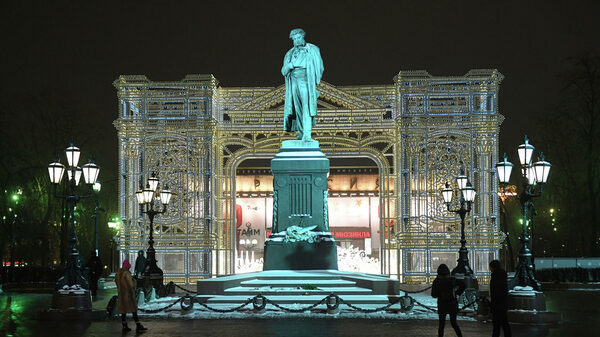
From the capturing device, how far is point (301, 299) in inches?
1006

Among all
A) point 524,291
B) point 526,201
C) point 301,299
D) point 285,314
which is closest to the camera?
point 524,291

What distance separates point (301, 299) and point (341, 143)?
65.9 feet

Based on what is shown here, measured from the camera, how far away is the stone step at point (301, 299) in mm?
25422

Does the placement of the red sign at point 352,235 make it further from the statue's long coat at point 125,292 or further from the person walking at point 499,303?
the person walking at point 499,303

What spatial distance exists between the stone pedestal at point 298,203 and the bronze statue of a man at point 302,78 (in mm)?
1271

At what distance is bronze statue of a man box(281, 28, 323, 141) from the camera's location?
29984 millimetres

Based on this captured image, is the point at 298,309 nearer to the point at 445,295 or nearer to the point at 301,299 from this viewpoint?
the point at 301,299

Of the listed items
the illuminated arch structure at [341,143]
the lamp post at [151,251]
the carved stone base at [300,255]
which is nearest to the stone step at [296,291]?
the carved stone base at [300,255]

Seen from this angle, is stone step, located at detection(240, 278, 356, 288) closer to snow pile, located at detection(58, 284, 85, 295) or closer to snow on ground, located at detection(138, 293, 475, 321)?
snow on ground, located at detection(138, 293, 475, 321)

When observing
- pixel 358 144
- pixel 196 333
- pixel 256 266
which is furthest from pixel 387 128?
pixel 196 333

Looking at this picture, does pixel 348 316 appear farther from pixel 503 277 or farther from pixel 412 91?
pixel 412 91

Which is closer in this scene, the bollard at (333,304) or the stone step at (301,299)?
the bollard at (333,304)

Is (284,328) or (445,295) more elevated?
(445,295)

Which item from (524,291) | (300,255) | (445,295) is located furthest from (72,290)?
(524,291)
